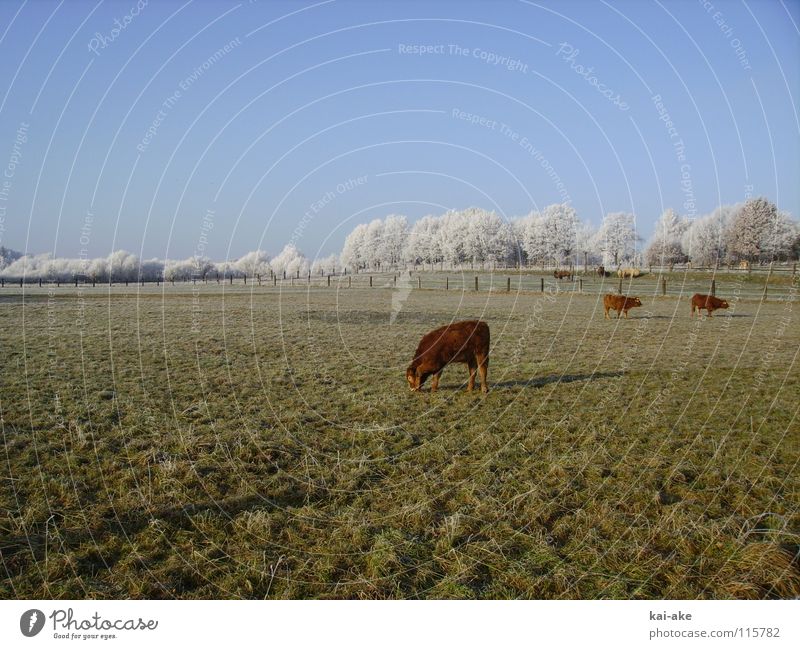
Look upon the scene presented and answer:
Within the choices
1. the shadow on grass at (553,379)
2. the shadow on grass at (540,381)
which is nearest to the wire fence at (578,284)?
the shadow on grass at (553,379)

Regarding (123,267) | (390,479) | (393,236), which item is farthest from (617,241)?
(390,479)

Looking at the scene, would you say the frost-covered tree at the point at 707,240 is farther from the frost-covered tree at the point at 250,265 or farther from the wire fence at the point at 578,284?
the frost-covered tree at the point at 250,265

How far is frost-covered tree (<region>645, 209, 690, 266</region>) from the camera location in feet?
290

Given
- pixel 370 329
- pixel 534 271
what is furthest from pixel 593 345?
pixel 534 271

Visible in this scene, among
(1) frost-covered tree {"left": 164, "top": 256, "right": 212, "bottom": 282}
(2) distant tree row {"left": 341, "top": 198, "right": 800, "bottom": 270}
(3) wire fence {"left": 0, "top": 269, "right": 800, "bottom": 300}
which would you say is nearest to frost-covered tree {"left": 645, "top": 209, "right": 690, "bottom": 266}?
(2) distant tree row {"left": 341, "top": 198, "right": 800, "bottom": 270}

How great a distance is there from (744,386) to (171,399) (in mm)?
14095

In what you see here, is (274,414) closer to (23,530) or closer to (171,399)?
(171,399)

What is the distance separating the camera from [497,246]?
70.8 metres

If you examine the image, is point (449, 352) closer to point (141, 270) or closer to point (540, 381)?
point (540, 381)

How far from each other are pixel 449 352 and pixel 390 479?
470cm

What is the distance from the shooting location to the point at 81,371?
44.9ft

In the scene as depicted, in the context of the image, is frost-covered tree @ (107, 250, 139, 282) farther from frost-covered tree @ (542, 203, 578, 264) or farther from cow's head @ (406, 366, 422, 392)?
cow's head @ (406, 366, 422, 392)

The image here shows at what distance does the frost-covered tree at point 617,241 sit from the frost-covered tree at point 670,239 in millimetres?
14082
